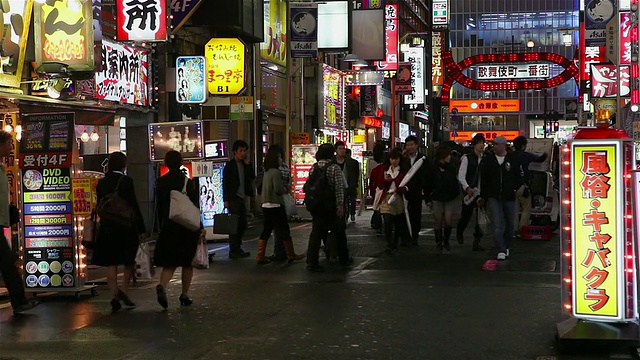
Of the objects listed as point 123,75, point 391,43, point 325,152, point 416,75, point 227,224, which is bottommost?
point 227,224

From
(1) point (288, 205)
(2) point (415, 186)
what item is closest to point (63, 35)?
(1) point (288, 205)

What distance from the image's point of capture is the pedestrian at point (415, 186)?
17078 mm

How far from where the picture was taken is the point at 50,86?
17.6 metres

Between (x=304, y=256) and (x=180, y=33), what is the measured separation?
1176 cm

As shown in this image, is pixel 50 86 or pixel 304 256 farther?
pixel 50 86

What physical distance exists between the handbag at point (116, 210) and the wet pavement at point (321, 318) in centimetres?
99

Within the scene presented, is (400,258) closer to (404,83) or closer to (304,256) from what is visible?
(304,256)

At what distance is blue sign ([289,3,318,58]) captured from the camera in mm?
30797

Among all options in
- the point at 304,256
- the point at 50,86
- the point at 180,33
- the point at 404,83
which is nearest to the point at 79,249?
the point at 304,256

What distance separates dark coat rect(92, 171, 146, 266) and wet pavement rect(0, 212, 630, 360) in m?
0.56

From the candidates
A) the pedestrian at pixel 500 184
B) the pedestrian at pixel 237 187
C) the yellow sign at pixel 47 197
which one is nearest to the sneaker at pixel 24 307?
the yellow sign at pixel 47 197

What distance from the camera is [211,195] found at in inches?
795

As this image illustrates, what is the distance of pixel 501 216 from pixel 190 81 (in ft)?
38.0

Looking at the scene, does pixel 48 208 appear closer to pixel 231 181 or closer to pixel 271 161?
pixel 271 161
